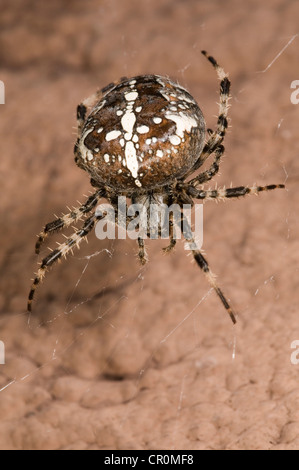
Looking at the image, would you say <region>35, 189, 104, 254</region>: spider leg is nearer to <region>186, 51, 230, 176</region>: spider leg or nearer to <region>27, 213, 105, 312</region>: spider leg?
<region>27, 213, 105, 312</region>: spider leg

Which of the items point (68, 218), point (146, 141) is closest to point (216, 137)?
point (146, 141)

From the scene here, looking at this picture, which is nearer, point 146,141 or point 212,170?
point 146,141

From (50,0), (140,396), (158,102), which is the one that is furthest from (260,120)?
(50,0)

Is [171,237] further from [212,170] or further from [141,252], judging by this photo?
[212,170]

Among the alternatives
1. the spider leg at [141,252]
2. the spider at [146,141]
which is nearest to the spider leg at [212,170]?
the spider at [146,141]

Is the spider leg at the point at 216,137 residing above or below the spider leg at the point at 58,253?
above

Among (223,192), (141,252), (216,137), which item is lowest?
(141,252)

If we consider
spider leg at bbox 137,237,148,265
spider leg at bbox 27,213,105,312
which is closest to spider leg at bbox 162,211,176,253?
spider leg at bbox 137,237,148,265

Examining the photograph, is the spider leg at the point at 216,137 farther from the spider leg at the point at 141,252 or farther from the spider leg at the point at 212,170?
the spider leg at the point at 141,252
